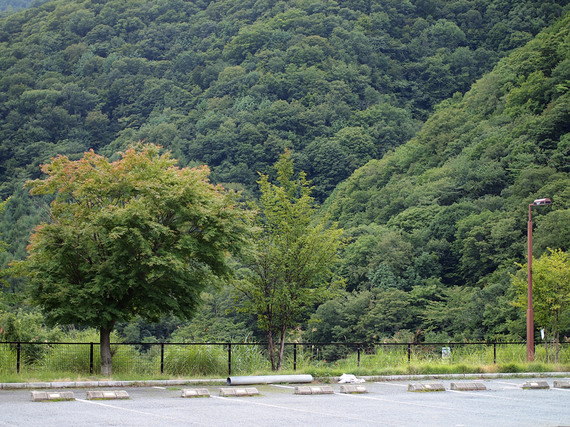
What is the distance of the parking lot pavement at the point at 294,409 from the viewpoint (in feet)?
39.5

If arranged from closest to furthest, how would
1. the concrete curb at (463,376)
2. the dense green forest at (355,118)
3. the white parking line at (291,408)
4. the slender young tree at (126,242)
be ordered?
1. the white parking line at (291,408)
2. the slender young tree at (126,242)
3. the concrete curb at (463,376)
4. the dense green forest at (355,118)

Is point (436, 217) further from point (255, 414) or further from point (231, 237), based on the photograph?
point (255, 414)

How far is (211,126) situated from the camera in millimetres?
146750

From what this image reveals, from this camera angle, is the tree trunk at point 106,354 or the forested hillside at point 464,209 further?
the forested hillside at point 464,209

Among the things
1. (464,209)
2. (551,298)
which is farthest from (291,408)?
(464,209)

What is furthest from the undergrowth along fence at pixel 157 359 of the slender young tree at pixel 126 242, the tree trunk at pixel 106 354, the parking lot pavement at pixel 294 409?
the parking lot pavement at pixel 294 409

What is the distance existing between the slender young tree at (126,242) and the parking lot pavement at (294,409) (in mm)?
3336

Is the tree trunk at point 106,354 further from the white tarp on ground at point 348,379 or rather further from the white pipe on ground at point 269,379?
the white tarp on ground at point 348,379

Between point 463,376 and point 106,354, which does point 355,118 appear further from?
point 106,354

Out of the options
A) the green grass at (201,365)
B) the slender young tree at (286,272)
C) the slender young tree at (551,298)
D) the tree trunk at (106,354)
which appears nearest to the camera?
the green grass at (201,365)

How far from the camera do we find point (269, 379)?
1820cm

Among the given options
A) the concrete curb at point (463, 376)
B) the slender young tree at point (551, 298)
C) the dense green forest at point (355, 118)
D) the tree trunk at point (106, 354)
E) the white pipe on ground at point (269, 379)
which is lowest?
the concrete curb at point (463, 376)

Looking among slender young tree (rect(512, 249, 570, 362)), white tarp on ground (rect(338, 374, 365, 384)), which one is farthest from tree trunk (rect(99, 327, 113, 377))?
slender young tree (rect(512, 249, 570, 362))

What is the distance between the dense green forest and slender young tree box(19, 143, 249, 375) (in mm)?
36940
